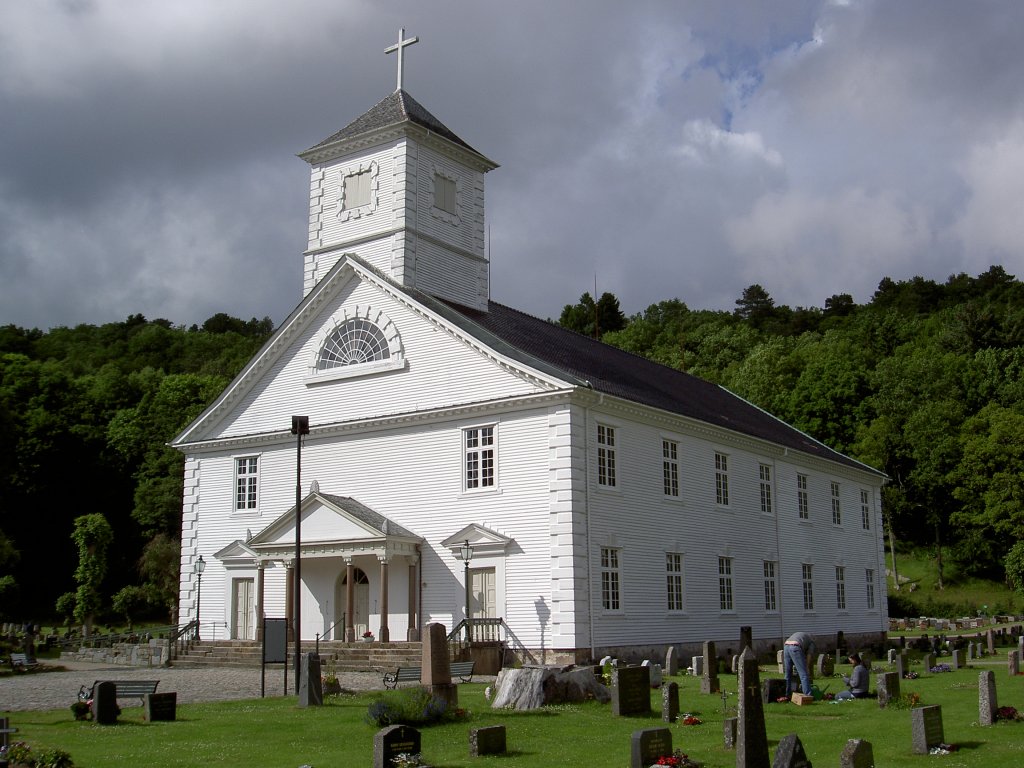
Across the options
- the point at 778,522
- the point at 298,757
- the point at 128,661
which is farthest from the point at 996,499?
the point at 298,757

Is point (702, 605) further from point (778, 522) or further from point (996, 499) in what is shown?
point (996, 499)

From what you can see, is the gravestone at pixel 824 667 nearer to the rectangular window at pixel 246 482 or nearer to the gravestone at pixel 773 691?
the gravestone at pixel 773 691

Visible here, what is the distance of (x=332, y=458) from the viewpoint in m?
33.1

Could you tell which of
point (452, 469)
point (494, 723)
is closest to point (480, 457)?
point (452, 469)

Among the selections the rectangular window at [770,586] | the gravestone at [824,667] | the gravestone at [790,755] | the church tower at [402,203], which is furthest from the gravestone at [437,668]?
the rectangular window at [770,586]

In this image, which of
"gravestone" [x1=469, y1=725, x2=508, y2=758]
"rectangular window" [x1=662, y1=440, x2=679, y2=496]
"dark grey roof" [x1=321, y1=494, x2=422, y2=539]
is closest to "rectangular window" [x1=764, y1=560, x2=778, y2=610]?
"rectangular window" [x1=662, y1=440, x2=679, y2=496]

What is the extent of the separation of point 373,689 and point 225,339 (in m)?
79.1

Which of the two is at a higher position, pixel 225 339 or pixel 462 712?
pixel 225 339

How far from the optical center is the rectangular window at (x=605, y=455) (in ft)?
96.7

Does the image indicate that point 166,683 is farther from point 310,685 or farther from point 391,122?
point 391,122

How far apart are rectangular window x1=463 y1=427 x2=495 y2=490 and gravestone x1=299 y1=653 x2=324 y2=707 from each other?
1026 cm

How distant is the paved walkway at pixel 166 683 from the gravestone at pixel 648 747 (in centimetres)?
1153

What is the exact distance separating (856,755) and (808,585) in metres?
28.3

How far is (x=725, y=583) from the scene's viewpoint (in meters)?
34.3
